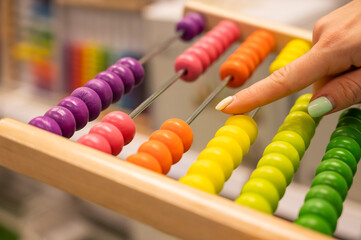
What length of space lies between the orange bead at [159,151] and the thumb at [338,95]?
23 centimetres

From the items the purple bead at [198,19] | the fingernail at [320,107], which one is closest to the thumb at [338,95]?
the fingernail at [320,107]

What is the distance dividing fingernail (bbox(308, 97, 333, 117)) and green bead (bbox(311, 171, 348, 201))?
0.12 meters

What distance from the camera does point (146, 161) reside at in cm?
56

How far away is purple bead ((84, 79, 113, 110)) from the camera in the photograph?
0.73 m

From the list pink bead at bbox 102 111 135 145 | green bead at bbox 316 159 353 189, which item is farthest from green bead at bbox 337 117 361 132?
pink bead at bbox 102 111 135 145

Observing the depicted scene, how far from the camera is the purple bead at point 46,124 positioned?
23.3 inches

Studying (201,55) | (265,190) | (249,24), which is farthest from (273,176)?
(249,24)

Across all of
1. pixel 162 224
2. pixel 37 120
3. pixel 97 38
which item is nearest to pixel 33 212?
pixel 97 38

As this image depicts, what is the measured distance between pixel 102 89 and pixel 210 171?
0.26m

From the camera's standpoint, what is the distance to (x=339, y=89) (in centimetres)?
67

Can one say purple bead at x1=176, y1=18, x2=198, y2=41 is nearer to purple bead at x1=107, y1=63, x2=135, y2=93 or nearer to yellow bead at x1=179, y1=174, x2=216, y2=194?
purple bead at x1=107, y1=63, x2=135, y2=93

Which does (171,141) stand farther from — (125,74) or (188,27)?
(188,27)

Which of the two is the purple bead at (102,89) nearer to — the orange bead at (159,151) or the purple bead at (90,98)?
the purple bead at (90,98)

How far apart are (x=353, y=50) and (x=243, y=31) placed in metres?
0.38
